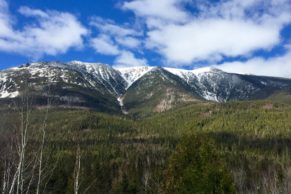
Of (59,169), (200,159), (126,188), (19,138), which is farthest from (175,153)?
(59,169)

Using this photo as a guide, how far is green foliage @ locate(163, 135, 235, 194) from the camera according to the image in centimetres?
3281

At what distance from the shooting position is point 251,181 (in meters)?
151

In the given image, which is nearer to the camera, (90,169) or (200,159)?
(200,159)

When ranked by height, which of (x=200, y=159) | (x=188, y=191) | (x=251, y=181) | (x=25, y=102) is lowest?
(x=251, y=181)

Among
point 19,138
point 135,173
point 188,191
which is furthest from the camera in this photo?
point 135,173

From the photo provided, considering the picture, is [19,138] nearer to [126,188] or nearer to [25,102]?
[25,102]

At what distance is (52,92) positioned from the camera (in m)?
20.3

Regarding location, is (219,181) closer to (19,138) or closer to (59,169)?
(19,138)

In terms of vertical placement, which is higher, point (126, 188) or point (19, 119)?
point (19, 119)

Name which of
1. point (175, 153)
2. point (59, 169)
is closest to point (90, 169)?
point (59, 169)

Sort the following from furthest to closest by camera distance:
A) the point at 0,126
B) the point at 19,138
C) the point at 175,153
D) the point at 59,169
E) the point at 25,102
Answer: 1. the point at 59,169
2. the point at 175,153
3. the point at 19,138
4. the point at 25,102
5. the point at 0,126

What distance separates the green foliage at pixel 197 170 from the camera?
3281 centimetres

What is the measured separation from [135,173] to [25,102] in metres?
143

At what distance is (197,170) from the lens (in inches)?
1319
